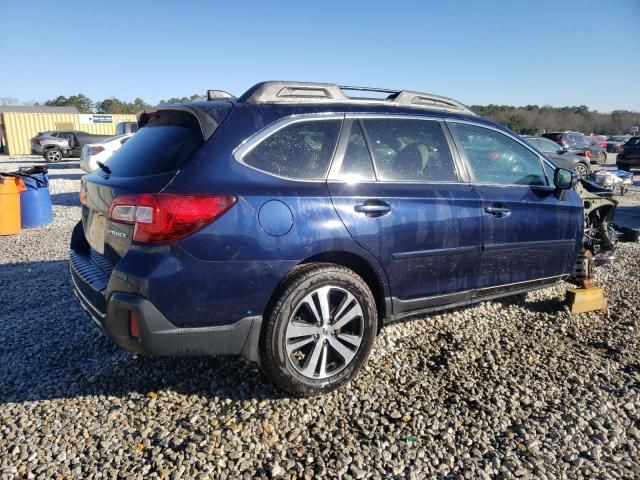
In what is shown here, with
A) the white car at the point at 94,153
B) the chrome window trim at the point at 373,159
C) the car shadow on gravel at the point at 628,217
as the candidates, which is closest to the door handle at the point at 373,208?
the chrome window trim at the point at 373,159

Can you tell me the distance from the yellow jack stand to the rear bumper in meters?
3.11

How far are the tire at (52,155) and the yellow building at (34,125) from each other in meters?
10.7

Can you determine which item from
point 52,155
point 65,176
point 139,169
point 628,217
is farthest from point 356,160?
point 52,155

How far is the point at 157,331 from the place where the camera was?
2.45 metres

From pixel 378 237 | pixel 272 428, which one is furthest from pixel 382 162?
pixel 272 428

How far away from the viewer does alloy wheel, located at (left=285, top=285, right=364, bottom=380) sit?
275cm

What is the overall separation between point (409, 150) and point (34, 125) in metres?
39.6

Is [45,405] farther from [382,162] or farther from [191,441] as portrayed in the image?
[382,162]

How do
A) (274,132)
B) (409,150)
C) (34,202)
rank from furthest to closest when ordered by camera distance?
(34,202) → (409,150) → (274,132)

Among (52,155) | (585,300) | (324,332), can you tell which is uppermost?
(324,332)

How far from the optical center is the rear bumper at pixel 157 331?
7.95ft

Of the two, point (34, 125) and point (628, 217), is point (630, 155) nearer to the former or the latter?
point (628, 217)

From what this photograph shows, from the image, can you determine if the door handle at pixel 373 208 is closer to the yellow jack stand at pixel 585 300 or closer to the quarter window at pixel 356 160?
the quarter window at pixel 356 160

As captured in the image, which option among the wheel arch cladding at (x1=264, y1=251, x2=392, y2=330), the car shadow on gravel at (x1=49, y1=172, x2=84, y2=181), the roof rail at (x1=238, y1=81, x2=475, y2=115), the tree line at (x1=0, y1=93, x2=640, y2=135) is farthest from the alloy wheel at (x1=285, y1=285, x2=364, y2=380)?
the tree line at (x1=0, y1=93, x2=640, y2=135)
